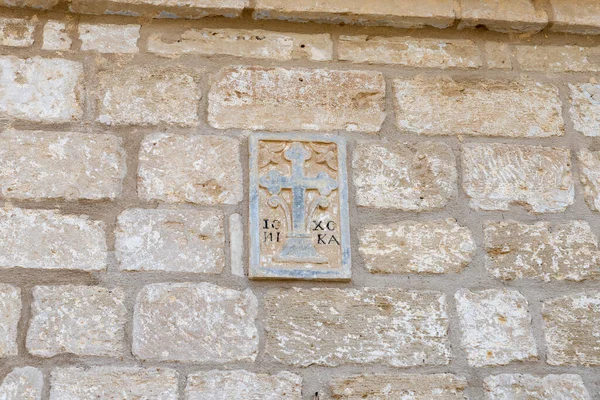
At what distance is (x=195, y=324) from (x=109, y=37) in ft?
3.37

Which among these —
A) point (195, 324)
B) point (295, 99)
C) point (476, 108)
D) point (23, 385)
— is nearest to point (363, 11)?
point (295, 99)

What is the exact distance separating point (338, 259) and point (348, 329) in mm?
211

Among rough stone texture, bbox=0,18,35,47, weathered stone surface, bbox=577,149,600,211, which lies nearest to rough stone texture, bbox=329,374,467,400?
weathered stone surface, bbox=577,149,600,211

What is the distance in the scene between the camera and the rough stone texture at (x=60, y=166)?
2.59 metres

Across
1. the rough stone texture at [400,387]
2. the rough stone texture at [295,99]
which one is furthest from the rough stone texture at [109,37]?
the rough stone texture at [400,387]

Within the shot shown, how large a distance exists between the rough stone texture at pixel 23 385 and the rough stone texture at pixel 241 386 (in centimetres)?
40

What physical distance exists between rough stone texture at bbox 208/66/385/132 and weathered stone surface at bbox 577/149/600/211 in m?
0.68

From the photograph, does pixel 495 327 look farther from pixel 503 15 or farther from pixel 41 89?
pixel 41 89

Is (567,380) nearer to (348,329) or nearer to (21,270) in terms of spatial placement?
(348,329)

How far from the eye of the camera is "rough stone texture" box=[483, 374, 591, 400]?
2488 millimetres

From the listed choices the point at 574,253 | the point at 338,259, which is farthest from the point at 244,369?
the point at 574,253

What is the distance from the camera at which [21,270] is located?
2.48 meters

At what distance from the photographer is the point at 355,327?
98.7 inches

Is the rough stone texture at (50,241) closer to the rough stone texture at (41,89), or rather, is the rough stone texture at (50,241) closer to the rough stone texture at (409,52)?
the rough stone texture at (41,89)
